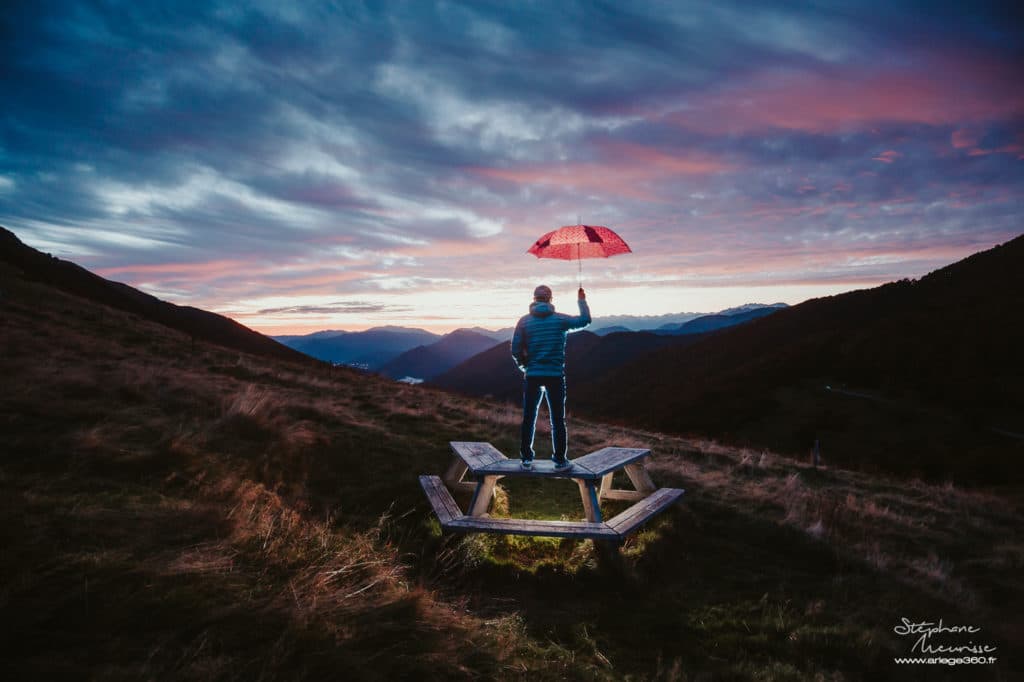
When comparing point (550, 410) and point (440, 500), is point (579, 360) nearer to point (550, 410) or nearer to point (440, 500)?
point (550, 410)

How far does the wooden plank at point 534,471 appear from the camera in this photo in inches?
213

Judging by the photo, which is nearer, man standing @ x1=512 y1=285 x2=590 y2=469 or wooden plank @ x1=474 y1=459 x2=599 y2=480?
wooden plank @ x1=474 y1=459 x2=599 y2=480

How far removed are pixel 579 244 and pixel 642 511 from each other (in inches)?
148

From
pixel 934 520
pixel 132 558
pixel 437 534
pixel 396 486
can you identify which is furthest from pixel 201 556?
pixel 934 520

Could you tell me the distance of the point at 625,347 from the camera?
494 feet

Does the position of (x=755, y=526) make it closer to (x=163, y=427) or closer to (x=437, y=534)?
(x=437, y=534)

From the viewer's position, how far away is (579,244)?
716 cm

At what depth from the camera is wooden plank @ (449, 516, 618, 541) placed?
4906 millimetres

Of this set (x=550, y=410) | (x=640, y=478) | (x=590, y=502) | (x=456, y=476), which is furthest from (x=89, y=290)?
(x=590, y=502)

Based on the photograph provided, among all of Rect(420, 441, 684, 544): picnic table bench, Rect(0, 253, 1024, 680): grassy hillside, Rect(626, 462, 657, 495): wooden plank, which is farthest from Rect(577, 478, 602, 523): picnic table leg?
Rect(626, 462, 657, 495): wooden plank

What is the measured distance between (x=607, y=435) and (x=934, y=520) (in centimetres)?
695

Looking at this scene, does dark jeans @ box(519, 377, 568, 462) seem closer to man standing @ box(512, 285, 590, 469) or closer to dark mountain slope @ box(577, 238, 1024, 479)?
man standing @ box(512, 285, 590, 469)

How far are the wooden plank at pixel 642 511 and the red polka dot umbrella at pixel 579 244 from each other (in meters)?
3.46

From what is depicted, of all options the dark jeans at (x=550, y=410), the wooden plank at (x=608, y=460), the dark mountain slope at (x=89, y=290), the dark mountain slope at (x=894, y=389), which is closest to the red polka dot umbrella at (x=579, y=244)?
the dark jeans at (x=550, y=410)
